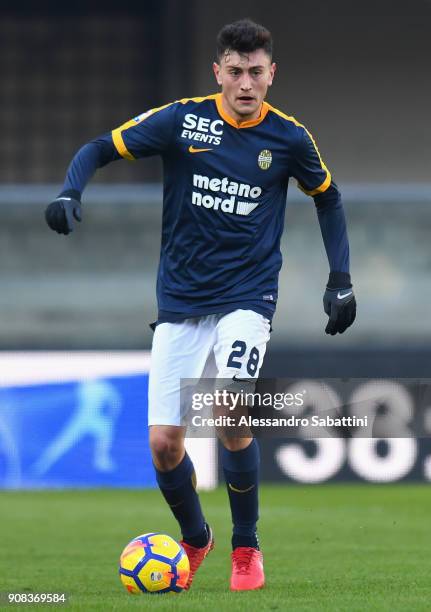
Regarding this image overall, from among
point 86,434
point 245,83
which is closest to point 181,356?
point 245,83

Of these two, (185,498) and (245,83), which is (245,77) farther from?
(185,498)

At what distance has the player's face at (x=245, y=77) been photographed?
509 cm

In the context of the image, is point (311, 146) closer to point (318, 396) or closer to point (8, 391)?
point (318, 396)

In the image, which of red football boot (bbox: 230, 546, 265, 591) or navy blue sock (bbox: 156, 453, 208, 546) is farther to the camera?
navy blue sock (bbox: 156, 453, 208, 546)

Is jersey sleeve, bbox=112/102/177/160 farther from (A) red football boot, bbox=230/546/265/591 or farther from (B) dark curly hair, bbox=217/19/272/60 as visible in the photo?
(A) red football boot, bbox=230/546/265/591

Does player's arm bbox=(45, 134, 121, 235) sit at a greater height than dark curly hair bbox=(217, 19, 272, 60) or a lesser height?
lesser

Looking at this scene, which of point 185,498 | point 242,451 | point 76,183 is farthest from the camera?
point 185,498

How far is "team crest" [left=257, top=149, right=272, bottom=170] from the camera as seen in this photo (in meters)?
5.25

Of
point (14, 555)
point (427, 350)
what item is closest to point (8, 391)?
point (427, 350)

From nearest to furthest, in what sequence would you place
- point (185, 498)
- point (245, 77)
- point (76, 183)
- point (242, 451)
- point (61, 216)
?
1. point (61, 216)
2. point (76, 183)
3. point (245, 77)
4. point (242, 451)
5. point (185, 498)

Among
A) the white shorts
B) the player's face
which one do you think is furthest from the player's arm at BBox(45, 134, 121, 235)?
the white shorts

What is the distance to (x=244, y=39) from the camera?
507 centimetres

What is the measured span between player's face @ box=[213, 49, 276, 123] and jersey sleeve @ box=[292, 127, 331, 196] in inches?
8.4

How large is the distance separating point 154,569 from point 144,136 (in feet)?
4.88
